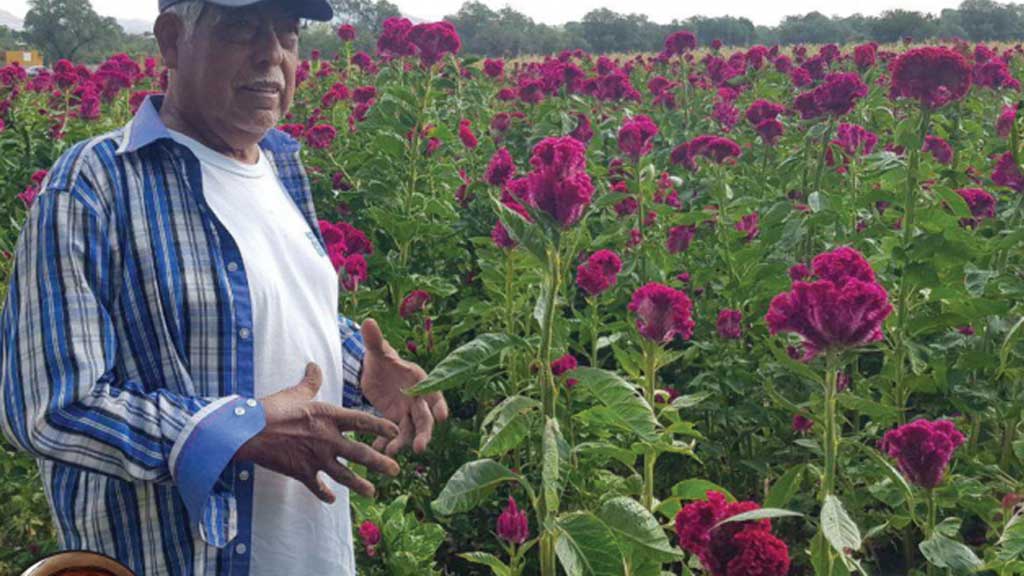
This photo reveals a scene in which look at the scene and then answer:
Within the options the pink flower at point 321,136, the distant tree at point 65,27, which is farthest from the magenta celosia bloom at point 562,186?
the distant tree at point 65,27

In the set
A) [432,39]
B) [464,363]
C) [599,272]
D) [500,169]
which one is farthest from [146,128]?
[432,39]

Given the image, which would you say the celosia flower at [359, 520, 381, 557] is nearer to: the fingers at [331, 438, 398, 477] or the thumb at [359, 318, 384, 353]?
the thumb at [359, 318, 384, 353]

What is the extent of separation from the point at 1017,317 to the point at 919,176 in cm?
58

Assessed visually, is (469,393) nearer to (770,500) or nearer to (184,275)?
(770,500)

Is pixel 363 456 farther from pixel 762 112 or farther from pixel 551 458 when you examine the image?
pixel 762 112

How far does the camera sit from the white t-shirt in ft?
6.21

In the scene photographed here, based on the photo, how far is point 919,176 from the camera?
376cm

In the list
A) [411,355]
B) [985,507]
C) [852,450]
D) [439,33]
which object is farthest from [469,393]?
[439,33]

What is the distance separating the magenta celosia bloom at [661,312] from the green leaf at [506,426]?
2.31 feet

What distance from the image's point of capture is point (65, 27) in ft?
172

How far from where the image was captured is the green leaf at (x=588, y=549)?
1.91 m

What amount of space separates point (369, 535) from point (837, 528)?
1.41 metres

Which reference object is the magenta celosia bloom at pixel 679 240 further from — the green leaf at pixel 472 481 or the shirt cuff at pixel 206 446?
the shirt cuff at pixel 206 446

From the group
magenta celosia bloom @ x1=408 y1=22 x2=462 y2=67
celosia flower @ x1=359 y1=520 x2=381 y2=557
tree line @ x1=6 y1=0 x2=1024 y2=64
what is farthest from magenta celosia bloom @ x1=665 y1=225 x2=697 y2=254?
tree line @ x1=6 y1=0 x2=1024 y2=64
